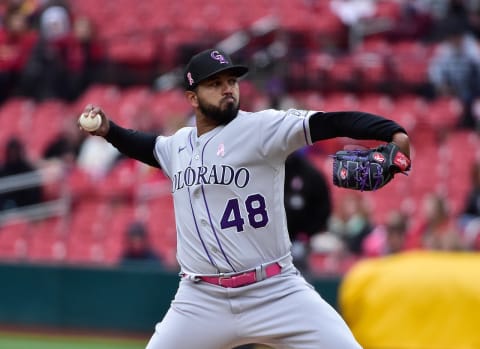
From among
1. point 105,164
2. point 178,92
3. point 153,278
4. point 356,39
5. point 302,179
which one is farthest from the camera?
point 356,39

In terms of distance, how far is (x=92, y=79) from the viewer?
14.5 meters

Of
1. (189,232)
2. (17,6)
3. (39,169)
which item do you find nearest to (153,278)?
(39,169)

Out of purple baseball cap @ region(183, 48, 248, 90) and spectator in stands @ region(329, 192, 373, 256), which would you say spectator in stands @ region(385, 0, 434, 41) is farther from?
purple baseball cap @ region(183, 48, 248, 90)

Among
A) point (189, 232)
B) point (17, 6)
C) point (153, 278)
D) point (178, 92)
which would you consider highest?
point (17, 6)

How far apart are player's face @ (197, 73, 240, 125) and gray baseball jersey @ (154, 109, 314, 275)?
0.22 ft

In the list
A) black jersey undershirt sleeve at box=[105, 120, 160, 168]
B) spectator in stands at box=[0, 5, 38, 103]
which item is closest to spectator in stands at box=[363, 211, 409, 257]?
black jersey undershirt sleeve at box=[105, 120, 160, 168]

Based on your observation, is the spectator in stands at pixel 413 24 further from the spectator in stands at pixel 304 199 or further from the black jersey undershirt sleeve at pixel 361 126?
the black jersey undershirt sleeve at pixel 361 126

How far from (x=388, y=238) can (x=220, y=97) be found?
17.2 ft

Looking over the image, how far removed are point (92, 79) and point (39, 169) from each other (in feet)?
8.76

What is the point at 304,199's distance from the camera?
805cm

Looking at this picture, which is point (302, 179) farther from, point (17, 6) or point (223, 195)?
point (17, 6)

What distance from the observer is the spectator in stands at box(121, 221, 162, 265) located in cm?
1078

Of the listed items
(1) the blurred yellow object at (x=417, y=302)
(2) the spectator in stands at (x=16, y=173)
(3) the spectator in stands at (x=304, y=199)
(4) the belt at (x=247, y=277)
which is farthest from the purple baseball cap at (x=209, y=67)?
(2) the spectator in stands at (x=16, y=173)

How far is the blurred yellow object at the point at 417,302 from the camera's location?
340 inches
